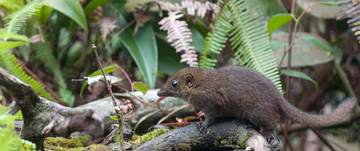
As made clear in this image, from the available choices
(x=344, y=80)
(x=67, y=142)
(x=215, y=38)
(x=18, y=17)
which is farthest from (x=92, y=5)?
(x=344, y=80)

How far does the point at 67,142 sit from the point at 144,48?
195cm

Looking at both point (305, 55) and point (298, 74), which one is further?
point (305, 55)

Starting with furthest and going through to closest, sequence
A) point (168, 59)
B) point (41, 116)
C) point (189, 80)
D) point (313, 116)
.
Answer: point (168, 59) → point (189, 80) → point (313, 116) → point (41, 116)

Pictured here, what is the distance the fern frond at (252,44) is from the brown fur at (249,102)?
1.97 ft

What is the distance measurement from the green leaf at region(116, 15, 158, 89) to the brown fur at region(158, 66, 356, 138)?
1.13 metres

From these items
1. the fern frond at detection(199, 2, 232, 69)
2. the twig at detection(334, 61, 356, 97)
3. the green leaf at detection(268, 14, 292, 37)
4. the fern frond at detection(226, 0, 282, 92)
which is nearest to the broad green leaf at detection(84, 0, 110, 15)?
the fern frond at detection(199, 2, 232, 69)

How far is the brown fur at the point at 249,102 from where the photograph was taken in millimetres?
3273

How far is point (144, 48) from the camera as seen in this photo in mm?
4953

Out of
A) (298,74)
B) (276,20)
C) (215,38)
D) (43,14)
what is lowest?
(298,74)

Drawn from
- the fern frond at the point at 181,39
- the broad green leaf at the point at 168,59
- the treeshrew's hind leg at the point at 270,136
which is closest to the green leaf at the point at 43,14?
the broad green leaf at the point at 168,59

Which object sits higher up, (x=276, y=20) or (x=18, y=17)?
(x=18, y=17)

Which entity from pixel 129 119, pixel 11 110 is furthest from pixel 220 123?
pixel 11 110

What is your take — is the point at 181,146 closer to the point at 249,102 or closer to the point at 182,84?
the point at 249,102

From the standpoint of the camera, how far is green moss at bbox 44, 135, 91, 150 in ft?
11.0
